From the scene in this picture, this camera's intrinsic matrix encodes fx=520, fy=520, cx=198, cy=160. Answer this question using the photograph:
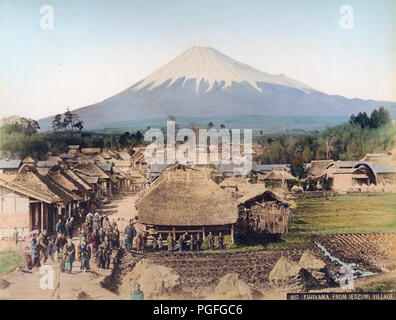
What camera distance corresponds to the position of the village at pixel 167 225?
29.1 ft

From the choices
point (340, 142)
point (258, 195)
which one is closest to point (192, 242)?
point (258, 195)

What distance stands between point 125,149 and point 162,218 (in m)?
1.45

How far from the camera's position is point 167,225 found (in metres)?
8.97

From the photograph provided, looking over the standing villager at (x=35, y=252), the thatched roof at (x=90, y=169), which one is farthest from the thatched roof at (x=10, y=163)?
the standing villager at (x=35, y=252)

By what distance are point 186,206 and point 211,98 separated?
2126mm

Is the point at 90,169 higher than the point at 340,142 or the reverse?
the reverse

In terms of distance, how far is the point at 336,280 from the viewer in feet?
30.2

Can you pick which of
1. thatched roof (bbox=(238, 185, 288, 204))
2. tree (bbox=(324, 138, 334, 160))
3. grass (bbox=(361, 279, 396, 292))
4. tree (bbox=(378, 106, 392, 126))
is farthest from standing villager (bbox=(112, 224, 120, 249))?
tree (bbox=(378, 106, 392, 126))

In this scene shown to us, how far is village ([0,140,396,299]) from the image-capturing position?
29.1 feet

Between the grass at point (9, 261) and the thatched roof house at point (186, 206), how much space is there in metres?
2.20

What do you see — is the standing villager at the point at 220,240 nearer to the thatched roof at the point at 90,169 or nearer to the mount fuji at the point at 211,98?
the mount fuji at the point at 211,98

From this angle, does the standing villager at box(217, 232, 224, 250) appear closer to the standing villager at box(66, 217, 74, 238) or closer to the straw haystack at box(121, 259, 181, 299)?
the straw haystack at box(121, 259, 181, 299)

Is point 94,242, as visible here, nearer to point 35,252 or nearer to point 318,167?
point 35,252
